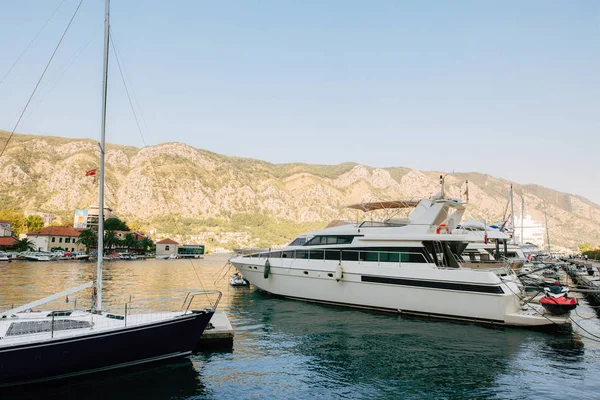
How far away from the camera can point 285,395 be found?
428 inches

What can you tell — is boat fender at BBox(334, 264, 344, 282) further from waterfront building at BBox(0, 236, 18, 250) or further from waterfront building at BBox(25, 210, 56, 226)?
waterfront building at BBox(25, 210, 56, 226)

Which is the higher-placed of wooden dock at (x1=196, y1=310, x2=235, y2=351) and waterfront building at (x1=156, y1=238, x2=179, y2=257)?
wooden dock at (x1=196, y1=310, x2=235, y2=351)

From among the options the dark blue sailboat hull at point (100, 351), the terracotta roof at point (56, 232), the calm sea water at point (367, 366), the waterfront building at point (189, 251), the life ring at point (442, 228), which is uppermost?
the life ring at point (442, 228)

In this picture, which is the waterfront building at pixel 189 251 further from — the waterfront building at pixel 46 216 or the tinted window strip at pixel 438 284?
the tinted window strip at pixel 438 284

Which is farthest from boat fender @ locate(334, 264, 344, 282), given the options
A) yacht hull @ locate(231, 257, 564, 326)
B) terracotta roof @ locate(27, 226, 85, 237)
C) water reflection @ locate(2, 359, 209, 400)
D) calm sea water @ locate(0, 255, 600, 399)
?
terracotta roof @ locate(27, 226, 85, 237)

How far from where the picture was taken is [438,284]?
20.7 meters

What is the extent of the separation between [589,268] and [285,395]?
1918 inches

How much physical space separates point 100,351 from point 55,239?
109m

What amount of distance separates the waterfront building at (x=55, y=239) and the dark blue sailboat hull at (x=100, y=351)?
Answer: 4197 inches

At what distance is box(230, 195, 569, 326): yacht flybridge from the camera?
19.6 metres

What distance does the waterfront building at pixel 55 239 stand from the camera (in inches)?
3991

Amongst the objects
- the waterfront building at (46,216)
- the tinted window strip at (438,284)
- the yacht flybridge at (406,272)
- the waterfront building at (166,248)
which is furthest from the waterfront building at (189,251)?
the tinted window strip at (438,284)

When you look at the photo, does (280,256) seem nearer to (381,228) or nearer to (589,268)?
(381,228)

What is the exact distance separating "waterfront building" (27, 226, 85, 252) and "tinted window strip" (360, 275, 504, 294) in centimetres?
10451
